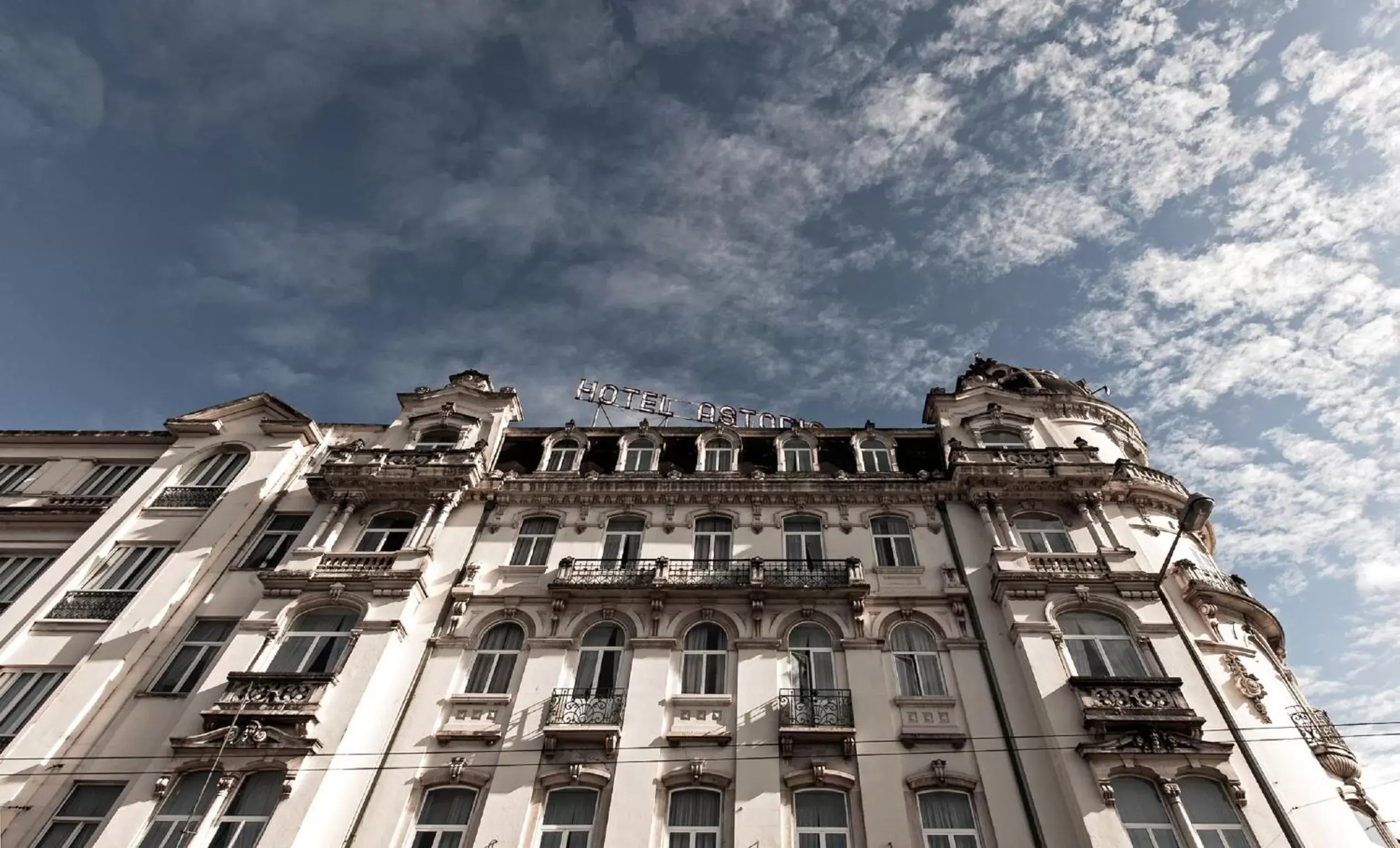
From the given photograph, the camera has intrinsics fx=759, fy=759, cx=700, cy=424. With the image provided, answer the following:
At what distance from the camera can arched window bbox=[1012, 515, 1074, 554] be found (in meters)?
23.6

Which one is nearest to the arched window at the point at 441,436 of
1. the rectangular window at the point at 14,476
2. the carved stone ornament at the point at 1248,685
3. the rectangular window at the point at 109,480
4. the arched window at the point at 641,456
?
the arched window at the point at 641,456

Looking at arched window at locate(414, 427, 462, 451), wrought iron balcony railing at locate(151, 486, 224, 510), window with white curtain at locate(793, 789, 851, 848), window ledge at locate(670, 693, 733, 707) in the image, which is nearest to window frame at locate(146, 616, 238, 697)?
wrought iron balcony railing at locate(151, 486, 224, 510)

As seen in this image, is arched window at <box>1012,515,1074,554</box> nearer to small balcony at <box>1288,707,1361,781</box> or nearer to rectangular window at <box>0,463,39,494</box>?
Result: small balcony at <box>1288,707,1361,781</box>

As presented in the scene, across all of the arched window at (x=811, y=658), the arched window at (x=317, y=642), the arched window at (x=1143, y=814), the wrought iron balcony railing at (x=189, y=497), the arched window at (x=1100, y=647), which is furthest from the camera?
the wrought iron balcony railing at (x=189, y=497)

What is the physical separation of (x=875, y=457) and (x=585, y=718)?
46.2 feet

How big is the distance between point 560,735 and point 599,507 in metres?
8.56

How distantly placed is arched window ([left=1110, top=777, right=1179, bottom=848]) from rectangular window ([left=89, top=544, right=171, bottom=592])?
27.6 m

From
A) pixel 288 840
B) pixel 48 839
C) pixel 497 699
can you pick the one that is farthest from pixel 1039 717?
pixel 48 839

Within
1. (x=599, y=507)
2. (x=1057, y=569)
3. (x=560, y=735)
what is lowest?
(x=560, y=735)

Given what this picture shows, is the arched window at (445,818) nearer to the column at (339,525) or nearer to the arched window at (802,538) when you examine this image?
the column at (339,525)

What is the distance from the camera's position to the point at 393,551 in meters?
23.6

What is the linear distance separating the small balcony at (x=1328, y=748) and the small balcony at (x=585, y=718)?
17.3 metres

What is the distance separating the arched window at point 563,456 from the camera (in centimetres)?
2802

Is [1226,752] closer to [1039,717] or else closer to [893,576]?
[1039,717]
